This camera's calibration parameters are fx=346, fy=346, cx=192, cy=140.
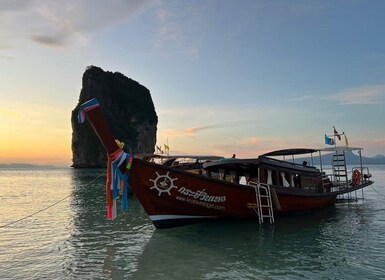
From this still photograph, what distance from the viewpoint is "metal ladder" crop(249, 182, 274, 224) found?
532 inches

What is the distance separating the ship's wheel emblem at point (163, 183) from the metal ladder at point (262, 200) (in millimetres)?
3420

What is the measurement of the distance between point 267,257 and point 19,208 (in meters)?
19.0

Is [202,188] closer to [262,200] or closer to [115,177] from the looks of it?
[262,200]

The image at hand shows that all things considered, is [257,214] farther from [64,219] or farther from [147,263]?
[64,219]

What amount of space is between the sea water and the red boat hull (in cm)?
62

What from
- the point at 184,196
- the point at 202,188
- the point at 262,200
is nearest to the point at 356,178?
the point at 262,200

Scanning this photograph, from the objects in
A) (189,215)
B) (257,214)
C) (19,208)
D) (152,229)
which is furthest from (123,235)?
(19,208)

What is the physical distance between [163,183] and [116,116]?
123158 millimetres

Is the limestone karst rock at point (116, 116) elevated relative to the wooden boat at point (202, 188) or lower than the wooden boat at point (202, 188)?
elevated

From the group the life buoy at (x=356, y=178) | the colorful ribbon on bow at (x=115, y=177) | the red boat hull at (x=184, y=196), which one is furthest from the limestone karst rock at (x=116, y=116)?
the colorful ribbon on bow at (x=115, y=177)

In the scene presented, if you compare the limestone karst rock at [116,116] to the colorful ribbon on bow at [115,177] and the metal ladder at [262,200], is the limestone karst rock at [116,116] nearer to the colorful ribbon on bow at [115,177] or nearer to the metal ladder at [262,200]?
the metal ladder at [262,200]

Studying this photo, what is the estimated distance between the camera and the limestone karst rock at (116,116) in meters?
117

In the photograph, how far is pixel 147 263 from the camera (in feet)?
30.9

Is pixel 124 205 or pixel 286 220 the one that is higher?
pixel 124 205
